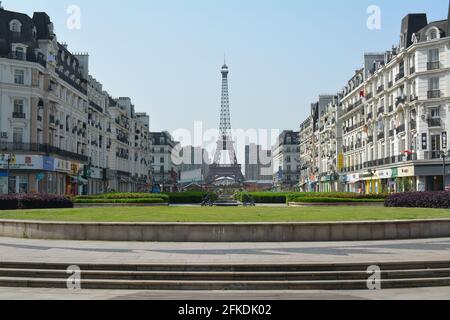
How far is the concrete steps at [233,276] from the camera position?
13.0m

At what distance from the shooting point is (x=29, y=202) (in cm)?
3619

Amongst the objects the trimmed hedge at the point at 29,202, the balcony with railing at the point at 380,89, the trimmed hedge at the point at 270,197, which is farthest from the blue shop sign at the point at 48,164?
the balcony with railing at the point at 380,89

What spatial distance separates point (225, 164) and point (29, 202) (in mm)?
117196

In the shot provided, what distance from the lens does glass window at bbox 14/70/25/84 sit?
5934 centimetres

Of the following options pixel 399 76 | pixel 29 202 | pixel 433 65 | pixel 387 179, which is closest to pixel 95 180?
pixel 387 179

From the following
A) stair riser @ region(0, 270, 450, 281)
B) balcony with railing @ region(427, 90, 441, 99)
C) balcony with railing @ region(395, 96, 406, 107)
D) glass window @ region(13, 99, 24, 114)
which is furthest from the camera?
balcony with railing @ region(395, 96, 406, 107)

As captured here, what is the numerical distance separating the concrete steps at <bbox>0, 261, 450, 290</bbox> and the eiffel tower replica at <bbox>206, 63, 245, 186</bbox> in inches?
4272

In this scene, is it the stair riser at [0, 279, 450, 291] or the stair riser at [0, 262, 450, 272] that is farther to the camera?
the stair riser at [0, 262, 450, 272]

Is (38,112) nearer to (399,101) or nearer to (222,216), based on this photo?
(399,101)

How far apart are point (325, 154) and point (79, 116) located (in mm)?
52100

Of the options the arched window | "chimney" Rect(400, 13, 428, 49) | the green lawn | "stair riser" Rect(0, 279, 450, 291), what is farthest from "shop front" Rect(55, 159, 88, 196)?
"stair riser" Rect(0, 279, 450, 291)

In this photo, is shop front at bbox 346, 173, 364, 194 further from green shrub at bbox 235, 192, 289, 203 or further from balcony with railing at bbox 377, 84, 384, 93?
green shrub at bbox 235, 192, 289, 203

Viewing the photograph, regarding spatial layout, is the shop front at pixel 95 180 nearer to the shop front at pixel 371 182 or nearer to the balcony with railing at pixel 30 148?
the balcony with railing at pixel 30 148

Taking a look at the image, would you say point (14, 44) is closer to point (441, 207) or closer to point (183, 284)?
point (441, 207)
